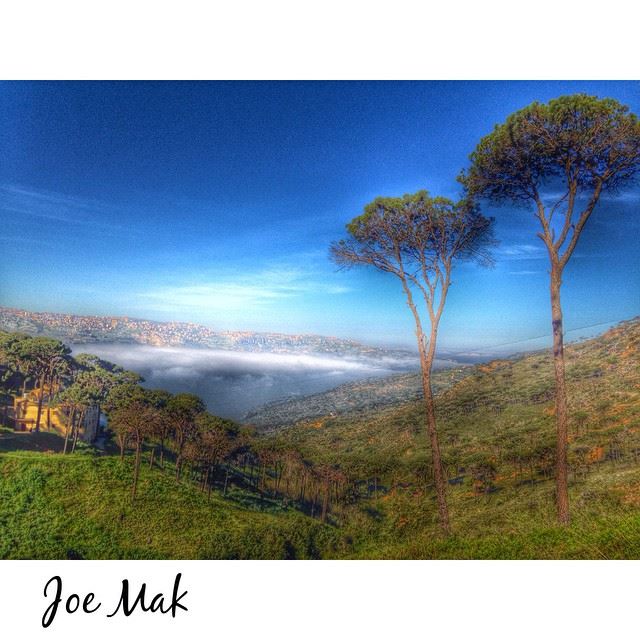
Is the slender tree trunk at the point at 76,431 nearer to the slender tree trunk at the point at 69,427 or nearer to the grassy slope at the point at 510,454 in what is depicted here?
the slender tree trunk at the point at 69,427

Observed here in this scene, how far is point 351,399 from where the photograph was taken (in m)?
6.01

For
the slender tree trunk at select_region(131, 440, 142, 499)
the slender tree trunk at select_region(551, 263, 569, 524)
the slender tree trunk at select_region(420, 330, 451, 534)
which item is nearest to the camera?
the slender tree trunk at select_region(551, 263, 569, 524)

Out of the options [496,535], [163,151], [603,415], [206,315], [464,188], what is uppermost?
[163,151]

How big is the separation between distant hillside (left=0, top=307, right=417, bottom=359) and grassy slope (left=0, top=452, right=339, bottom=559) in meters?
1.50

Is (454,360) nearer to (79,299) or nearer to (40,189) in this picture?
(79,299)

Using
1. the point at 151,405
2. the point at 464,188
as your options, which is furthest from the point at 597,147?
the point at 151,405

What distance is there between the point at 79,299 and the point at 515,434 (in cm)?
587

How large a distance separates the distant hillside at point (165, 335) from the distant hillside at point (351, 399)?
39cm

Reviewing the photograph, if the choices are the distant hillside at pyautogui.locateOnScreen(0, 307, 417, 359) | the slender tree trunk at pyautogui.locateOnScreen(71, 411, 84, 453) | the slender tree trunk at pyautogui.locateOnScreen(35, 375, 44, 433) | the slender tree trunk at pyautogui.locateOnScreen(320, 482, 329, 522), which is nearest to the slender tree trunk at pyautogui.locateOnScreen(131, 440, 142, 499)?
the slender tree trunk at pyautogui.locateOnScreen(71, 411, 84, 453)

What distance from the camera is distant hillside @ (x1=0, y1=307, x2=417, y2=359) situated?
570 centimetres

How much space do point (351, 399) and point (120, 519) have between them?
10.2 ft

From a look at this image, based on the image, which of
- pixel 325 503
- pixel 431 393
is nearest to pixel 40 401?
pixel 325 503

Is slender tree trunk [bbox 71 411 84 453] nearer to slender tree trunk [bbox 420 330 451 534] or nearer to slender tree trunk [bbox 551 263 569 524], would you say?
slender tree trunk [bbox 420 330 451 534]

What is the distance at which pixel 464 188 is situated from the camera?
18.4ft
